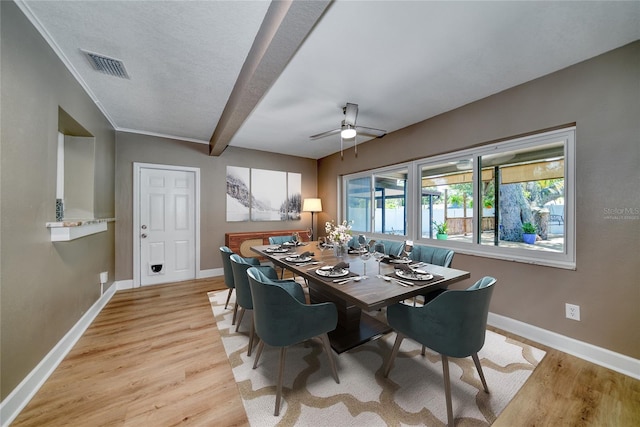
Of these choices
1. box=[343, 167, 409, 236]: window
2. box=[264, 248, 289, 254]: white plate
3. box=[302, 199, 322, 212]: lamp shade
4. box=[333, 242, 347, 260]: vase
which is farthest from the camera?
box=[302, 199, 322, 212]: lamp shade

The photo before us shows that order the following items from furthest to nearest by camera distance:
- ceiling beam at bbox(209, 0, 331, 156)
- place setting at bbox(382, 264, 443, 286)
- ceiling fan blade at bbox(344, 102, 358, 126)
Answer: ceiling fan blade at bbox(344, 102, 358, 126) < place setting at bbox(382, 264, 443, 286) < ceiling beam at bbox(209, 0, 331, 156)

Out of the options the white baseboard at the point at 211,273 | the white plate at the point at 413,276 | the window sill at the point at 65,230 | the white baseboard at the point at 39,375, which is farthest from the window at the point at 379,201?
the white baseboard at the point at 39,375

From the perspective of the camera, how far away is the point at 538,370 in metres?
1.91

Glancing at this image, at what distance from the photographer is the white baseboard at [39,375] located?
1412 millimetres

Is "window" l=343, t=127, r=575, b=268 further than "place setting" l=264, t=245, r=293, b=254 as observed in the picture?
No

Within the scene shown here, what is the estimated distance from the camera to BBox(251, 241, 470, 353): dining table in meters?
1.57

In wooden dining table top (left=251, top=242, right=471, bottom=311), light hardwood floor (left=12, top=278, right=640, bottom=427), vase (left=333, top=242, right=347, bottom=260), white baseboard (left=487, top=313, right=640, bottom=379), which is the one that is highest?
vase (left=333, top=242, right=347, bottom=260)

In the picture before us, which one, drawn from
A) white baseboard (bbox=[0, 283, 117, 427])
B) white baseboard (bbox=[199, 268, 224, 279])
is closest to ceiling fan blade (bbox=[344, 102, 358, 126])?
white baseboard (bbox=[0, 283, 117, 427])

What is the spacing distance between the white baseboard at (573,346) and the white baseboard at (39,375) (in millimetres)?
4043

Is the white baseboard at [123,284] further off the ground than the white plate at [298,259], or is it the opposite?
the white plate at [298,259]

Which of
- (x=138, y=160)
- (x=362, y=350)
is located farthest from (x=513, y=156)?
(x=138, y=160)

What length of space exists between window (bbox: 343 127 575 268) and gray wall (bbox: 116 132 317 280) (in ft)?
7.48

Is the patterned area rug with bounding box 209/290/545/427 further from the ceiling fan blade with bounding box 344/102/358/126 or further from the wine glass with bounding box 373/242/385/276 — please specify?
the ceiling fan blade with bounding box 344/102/358/126

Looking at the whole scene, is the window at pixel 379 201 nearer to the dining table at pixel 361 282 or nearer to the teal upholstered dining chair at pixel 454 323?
the dining table at pixel 361 282
